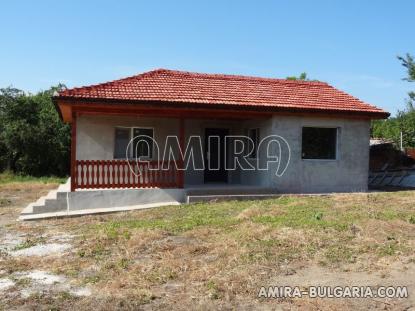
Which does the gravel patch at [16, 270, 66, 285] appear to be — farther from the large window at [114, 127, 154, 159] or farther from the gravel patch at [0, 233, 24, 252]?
the large window at [114, 127, 154, 159]

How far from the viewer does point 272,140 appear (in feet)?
49.8

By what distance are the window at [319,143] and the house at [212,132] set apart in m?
0.03

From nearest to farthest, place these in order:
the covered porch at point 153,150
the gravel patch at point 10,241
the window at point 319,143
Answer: the gravel patch at point 10,241, the covered porch at point 153,150, the window at point 319,143

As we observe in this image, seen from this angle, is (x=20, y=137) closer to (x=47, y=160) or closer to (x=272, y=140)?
(x=47, y=160)

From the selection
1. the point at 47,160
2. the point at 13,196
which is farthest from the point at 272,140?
the point at 47,160

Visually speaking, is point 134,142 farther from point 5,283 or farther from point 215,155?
point 5,283

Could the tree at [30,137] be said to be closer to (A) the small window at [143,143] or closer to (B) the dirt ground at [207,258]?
(A) the small window at [143,143]

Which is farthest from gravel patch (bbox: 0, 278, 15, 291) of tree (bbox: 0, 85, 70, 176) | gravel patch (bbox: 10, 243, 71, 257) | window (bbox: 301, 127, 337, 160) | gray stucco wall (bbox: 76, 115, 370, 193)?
tree (bbox: 0, 85, 70, 176)

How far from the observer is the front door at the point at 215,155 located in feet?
54.6

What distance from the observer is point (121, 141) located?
49.5ft

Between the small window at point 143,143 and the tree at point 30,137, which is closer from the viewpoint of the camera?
the small window at point 143,143

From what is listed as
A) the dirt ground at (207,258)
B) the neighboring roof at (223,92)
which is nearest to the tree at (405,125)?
the neighboring roof at (223,92)

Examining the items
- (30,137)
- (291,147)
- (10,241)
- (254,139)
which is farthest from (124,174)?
(30,137)

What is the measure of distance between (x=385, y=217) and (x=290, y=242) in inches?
122
